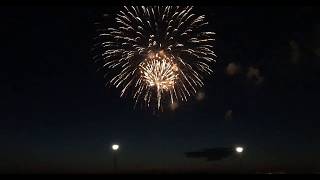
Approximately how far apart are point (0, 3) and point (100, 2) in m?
0.70

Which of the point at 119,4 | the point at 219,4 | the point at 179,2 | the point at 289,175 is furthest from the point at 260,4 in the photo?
the point at 289,175

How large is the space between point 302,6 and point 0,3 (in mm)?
2116

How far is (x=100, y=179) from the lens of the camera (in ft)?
11.3

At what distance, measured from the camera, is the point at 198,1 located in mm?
3369

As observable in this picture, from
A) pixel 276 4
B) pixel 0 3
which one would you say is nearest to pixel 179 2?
pixel 276 4

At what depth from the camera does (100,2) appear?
131 inches

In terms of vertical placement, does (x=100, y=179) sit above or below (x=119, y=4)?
below

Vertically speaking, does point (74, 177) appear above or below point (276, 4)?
below

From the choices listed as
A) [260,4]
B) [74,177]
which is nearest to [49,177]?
[74,177]

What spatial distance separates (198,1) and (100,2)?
691 millimetres

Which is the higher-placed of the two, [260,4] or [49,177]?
[260,4]

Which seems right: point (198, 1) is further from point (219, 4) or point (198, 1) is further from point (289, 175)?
point (289, 175)

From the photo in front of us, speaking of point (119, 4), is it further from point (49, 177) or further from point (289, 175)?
point (289, 175)

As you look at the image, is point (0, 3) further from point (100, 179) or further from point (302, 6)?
point (302, 6)
